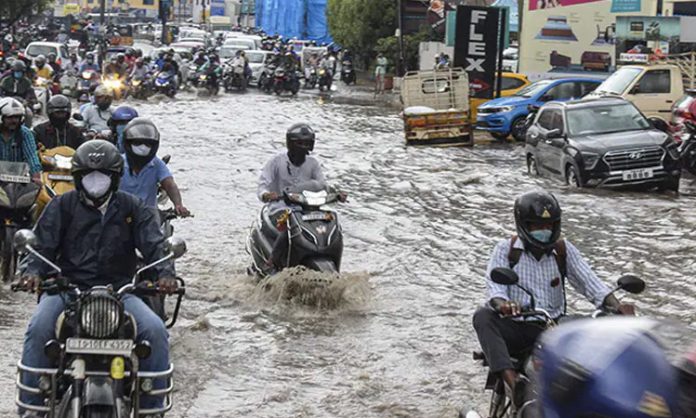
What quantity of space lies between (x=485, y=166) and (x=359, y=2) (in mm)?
28851

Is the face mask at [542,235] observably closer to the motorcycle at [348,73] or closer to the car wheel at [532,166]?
the car wheel at [532,166]

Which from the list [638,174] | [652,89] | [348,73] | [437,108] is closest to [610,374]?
[638,174]

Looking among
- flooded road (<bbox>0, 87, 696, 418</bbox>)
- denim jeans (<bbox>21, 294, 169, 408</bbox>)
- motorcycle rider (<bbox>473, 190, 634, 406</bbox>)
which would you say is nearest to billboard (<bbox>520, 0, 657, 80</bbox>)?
flooded road (<bbox>0, 87, 696, 418</bbox>)

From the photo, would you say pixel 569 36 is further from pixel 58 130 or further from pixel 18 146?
pixel 18 146

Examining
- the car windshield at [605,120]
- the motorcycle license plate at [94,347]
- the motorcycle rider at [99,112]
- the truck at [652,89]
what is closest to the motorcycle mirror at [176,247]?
the motorcycle license plate at [94,347]

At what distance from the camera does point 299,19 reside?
7425 cm

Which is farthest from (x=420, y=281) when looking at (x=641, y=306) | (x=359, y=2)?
(x=359, y=2)

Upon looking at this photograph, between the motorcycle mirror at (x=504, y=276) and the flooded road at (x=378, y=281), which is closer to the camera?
the motorcycle mirror at (x=504, y=276)

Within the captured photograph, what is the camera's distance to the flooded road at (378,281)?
830 centimetres

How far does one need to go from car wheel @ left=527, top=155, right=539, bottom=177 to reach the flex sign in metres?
7.97

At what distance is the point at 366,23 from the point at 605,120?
107 ft

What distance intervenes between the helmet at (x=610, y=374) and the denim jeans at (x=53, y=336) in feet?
9.86

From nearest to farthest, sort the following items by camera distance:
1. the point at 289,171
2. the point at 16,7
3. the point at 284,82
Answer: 1. the point at 289,171
2. the point at 284,82
3. the point at 16,7

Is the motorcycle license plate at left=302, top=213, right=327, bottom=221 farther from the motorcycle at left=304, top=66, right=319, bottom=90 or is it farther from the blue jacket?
the motorcycle at left=304, top=66, right=319, bottom=90
